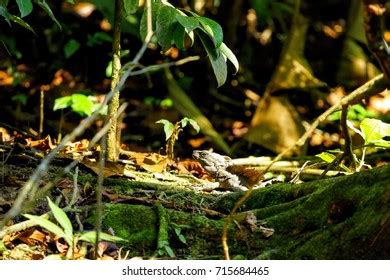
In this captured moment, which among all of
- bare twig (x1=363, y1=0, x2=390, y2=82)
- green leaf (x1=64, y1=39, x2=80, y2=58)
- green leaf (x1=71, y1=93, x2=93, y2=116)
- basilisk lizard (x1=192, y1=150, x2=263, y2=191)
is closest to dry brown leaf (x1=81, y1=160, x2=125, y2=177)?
basilisk lizard (x1=192, y1=150, x2=263, y2=191)

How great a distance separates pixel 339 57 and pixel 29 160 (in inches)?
152

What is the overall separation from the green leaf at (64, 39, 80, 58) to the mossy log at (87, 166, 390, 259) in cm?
304

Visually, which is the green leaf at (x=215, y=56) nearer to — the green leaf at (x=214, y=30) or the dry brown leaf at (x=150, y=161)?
the green leaf at (x=214, y=30)

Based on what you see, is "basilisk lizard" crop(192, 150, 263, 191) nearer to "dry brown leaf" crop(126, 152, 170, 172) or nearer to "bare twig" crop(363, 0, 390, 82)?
"dry brown leaf" crop(126, 152, 170, 172)

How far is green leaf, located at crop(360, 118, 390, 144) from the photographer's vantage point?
113 inches

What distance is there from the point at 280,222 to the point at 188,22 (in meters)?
0.78

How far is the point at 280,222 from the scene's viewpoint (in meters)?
2.37

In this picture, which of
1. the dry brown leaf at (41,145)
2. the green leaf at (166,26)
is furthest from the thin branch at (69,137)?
the dry brown leaf at (41,145)

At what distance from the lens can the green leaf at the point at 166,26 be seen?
8.39 ft

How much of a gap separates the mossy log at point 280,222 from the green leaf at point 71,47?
3.04 meters

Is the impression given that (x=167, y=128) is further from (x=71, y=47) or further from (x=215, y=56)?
(x=71, y=47)

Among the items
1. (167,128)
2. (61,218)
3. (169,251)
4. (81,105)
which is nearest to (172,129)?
(167,128)
